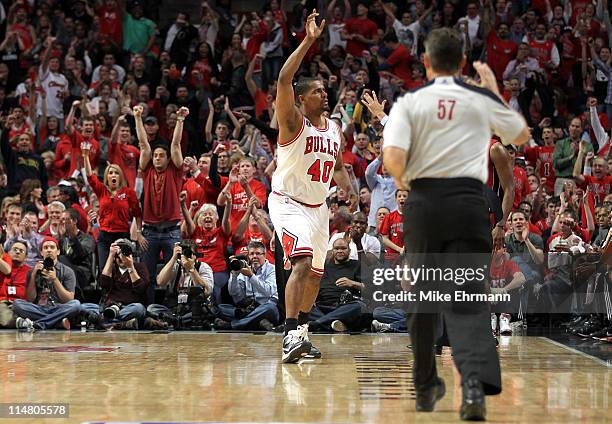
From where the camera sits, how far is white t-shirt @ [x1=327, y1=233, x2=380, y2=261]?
11883 millimetres

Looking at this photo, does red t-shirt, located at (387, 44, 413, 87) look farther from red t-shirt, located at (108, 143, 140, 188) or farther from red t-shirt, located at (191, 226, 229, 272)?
red t-shirt, located at (191, 226, 229, 272)

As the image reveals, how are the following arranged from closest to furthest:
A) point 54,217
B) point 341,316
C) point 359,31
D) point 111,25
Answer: point 341,316 < point 54,217 < point 359,31 < point 111,25

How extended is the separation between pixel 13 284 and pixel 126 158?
11.1ft

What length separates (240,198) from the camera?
13141 mm

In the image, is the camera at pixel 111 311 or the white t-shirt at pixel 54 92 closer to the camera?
the camera at pixel 111 311

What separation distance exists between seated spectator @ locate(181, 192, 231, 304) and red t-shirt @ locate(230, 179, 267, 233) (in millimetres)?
438

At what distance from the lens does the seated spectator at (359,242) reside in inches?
467

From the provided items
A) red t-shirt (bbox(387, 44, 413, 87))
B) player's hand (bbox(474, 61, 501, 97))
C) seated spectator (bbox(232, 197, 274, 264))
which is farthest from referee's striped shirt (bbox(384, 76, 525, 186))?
red t-shirt (bbox(387, 44, 413, 87))

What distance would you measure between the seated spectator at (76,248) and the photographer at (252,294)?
6.38 feet

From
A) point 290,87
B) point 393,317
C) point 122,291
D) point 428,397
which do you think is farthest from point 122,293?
point 428,397

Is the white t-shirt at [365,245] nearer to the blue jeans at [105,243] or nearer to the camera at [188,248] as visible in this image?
the camera at [188,248]

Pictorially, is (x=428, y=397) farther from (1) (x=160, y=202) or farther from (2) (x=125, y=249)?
(1) (x=160, y=202)

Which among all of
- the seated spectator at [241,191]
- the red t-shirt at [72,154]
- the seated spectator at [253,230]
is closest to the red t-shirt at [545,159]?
the seated spectator at [241,191]

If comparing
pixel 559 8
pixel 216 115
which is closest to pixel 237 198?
pixel 216 115
